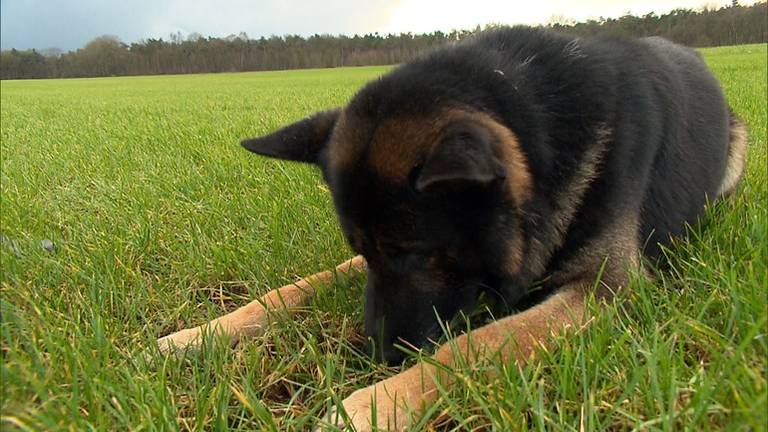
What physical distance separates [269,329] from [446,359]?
85cm

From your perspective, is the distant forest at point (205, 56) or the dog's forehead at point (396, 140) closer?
the dog's forehead at point (396, 140)

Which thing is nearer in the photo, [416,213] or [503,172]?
[503,172]

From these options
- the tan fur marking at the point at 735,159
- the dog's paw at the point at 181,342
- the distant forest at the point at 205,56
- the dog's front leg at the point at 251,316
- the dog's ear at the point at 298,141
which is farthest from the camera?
the distant forest at the point at 205,56

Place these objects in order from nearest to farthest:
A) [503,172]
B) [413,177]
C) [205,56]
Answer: [503,172] < [413,177] < [205,56]

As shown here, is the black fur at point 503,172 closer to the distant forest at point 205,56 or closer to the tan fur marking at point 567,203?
the tan fur marking at point 567,203

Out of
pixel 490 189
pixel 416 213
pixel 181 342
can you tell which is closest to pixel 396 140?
pixel 416 213

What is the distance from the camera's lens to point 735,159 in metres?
4.03

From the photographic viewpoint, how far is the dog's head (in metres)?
2.12

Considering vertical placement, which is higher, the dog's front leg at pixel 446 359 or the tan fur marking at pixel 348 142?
the tan fur marking at pixel 348 142

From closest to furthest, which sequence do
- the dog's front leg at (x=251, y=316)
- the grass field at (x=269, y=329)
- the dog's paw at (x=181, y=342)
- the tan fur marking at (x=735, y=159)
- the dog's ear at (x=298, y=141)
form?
the grass field at (x=269, y=329) < the dog's paw at (x=181, y=342) < the dog's front leg at (x=251, y=316) < the dog's ear at (x=298, y=141) < the tan fur marking at (x=735, y=159)

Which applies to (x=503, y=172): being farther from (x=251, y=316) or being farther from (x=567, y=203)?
(x=251, y=316)

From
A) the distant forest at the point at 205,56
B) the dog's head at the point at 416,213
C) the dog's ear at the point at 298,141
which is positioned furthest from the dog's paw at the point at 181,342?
the distant forest at the point at 205,56

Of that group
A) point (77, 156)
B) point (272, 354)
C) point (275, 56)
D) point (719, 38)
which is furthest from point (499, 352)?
point (275, 56)

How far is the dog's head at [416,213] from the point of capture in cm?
212
